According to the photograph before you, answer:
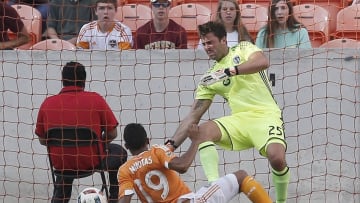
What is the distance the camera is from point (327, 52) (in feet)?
36.5

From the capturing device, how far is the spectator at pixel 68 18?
12328 mm

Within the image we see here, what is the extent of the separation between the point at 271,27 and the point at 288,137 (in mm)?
1050

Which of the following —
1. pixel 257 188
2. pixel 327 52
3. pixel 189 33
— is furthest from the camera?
pixel 189 33

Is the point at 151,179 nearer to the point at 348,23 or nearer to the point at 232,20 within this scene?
the point at 232,20

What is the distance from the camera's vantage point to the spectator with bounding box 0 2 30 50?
1141 cm

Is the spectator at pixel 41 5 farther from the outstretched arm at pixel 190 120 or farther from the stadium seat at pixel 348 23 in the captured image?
the stadium seat at pixel 348 23

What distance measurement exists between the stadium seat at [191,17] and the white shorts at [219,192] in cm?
302

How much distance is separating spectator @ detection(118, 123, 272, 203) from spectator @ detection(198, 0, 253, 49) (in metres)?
2.05

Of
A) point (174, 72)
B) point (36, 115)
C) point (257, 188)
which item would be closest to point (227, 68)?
point (257, 188)

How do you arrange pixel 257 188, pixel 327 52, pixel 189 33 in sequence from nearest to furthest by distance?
pixel 257 188
pixel 327 52
pixel 189 33

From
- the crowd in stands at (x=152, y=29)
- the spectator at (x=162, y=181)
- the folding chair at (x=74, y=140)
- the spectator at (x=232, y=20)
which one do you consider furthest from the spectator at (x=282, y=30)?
the spectator at (x=162, y=181)

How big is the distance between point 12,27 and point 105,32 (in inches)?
35.4

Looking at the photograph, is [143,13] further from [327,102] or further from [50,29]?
[327,102]

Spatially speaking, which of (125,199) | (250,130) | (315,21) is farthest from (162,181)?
(315,21)
